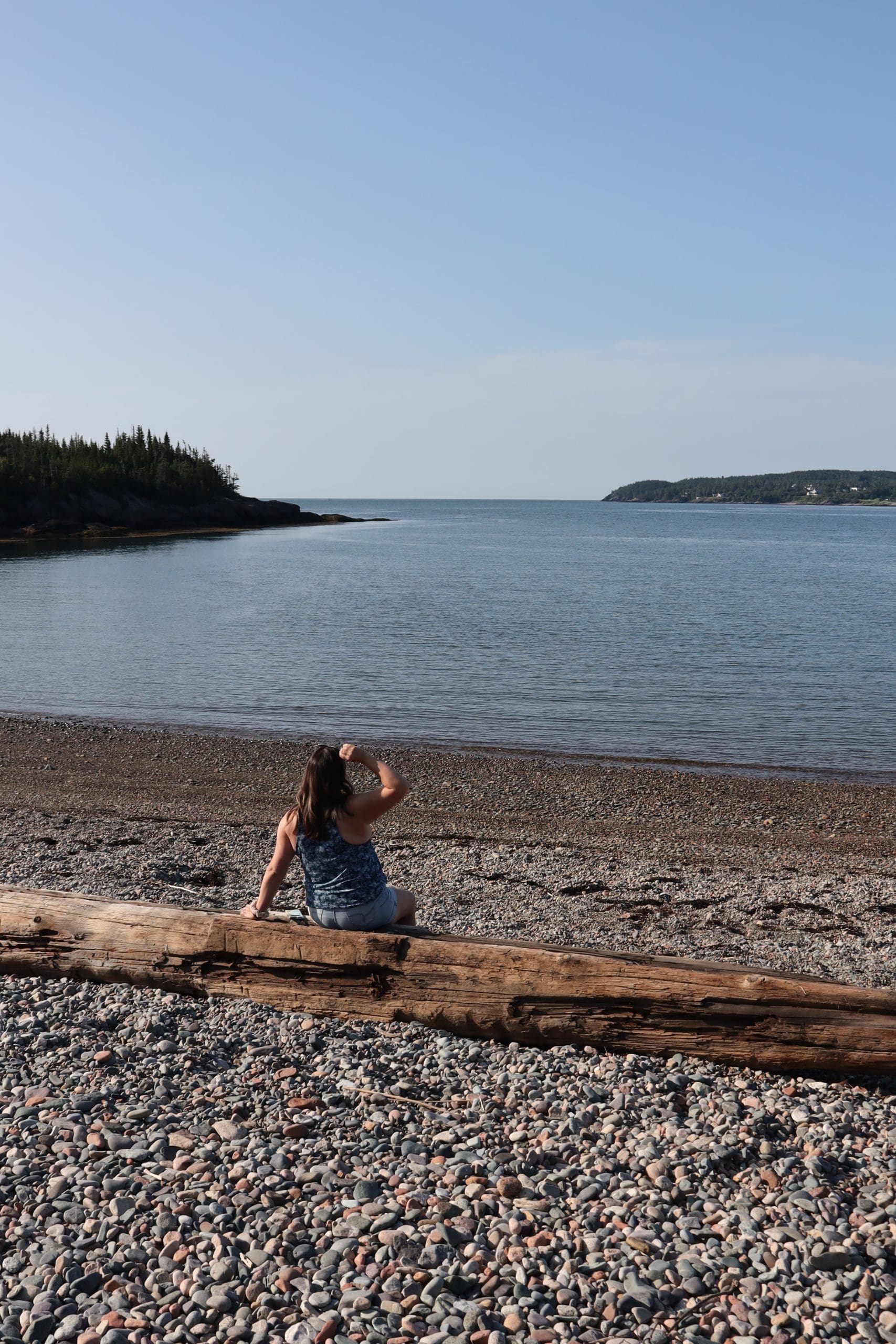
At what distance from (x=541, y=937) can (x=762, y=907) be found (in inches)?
98.6

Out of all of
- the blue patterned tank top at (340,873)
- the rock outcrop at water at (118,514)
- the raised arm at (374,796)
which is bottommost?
the blue patterned tank top at (340,873)

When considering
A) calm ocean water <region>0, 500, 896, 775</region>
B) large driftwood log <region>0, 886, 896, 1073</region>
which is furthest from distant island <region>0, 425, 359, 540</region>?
large driftwood log <region>0, 886, 896, 1073</region>

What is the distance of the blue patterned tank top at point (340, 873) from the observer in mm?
6727

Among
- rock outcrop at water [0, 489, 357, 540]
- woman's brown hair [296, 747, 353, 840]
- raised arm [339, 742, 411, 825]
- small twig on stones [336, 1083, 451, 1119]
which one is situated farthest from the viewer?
rock outcrop at water [0, 489, 357, 540]

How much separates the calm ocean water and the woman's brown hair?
1238 cm

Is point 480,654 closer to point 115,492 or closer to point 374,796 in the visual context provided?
point 374,796

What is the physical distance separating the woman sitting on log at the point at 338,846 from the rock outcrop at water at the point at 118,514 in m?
97.5

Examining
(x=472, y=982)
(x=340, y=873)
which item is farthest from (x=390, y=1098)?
(x=340, y=873)

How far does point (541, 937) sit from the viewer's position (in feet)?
30.3

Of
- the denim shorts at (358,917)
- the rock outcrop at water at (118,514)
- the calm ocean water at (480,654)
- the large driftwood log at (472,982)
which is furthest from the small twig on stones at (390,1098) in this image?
the rock outcrop at water at (118,514)

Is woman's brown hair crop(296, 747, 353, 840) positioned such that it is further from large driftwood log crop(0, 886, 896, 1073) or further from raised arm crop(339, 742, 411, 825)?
large driftwood log crop(0, 886, 896, 1073)

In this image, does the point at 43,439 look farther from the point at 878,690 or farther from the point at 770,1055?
the point at 770,1055

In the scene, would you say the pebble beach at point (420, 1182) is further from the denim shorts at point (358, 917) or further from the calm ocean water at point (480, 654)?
the calm ocean water at point (480, 654)

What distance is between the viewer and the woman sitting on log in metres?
6.62
